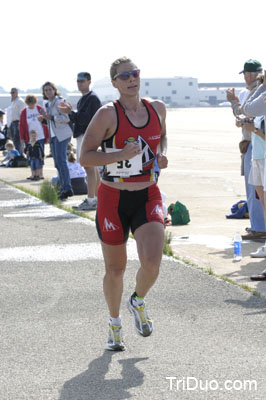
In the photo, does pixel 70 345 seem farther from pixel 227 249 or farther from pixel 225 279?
pixel 227 249

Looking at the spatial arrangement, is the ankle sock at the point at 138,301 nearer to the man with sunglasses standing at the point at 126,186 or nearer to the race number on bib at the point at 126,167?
the man with sunglasses standing at the point at 126,186

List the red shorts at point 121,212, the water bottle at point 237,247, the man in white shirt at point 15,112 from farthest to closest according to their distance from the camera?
the man in white shirt at point 15,112 < the water bottle at point 237,247 < the red shorts at point 121,212

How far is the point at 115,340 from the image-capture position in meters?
5.77

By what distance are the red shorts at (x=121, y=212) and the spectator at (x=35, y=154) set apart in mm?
12596

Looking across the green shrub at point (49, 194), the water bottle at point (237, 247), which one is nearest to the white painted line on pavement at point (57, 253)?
the water bottle at point (237, 247)

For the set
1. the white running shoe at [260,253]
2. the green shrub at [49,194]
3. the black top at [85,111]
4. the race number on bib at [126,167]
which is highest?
the race number on bib at [126,167]

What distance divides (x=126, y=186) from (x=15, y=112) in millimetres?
19673

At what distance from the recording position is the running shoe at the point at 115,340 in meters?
5.77

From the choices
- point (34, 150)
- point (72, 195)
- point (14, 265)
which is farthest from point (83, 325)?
point (34, 150)

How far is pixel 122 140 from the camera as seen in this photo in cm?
561

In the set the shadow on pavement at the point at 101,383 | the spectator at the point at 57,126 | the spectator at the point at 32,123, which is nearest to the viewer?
the shadow on pavement at the point at 101,383

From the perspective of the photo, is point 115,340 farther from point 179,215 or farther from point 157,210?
point 179,215

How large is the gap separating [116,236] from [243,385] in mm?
1384

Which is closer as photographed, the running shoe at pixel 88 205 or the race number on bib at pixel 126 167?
the race number on bib at pixel 126 167
